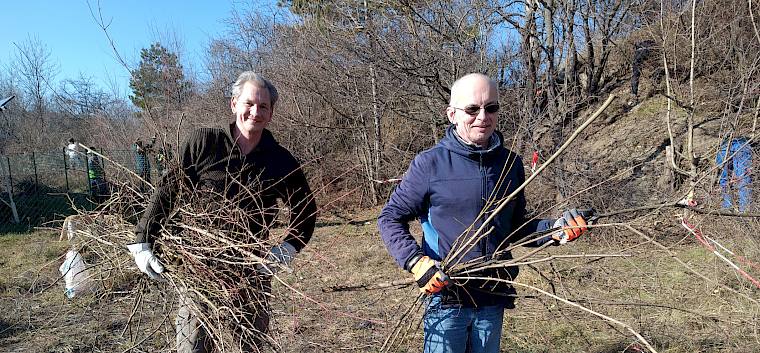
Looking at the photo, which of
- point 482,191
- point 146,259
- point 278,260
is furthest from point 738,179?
point 146,259

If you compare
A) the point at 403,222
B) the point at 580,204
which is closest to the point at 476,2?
the point at 580,204

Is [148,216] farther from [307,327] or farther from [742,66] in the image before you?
[742,66]

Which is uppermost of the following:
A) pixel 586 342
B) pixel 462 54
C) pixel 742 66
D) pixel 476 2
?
pixel 476 2

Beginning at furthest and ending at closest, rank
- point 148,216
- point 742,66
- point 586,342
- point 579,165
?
point 579,165
point 742,66
point 586,342
point 148,216

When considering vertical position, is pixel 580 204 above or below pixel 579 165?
below

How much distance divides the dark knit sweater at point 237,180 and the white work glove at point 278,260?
0.06 metres

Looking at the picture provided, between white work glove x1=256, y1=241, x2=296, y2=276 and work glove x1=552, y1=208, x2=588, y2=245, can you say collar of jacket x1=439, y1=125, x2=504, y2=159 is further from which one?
white work glove x1=256, y1=241, x2=296, y2=276

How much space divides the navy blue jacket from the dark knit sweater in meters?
0.42

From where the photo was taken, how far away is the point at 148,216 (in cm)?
168

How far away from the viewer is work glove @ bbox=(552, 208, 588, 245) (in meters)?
1.63

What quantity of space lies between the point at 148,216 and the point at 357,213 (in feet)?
26.6

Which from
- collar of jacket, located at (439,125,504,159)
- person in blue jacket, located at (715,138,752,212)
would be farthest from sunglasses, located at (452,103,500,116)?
person in blue jacket, located at (715,138,752,212)

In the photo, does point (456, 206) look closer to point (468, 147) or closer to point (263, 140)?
point (468, 147)

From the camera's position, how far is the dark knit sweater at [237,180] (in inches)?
67.9
